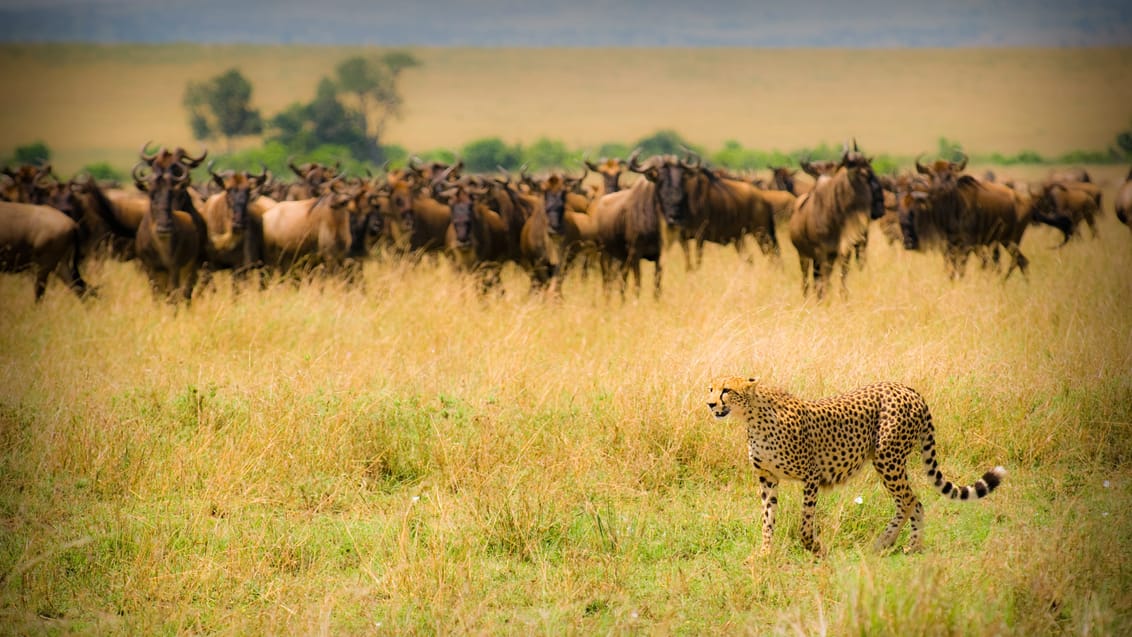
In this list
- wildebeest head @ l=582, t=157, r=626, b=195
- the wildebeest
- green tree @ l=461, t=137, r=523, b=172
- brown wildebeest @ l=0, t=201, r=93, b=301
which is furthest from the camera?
green tree @ l=461, t=137, r=523, b=172

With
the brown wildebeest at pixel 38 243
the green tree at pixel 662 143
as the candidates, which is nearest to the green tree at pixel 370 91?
the green tree at pixel 662 143

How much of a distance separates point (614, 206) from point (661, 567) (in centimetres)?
964

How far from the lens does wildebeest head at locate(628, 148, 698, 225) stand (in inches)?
569

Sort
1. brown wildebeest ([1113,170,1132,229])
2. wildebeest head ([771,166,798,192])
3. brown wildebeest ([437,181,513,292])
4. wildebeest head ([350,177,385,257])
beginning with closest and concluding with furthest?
brown wildebeest ([437,181,513,292]) → wildebeest head ([350,177,385,257]) → brown wildebeest ([1113,170,1132,229]) → wildebeest head ([771,166,798,192])

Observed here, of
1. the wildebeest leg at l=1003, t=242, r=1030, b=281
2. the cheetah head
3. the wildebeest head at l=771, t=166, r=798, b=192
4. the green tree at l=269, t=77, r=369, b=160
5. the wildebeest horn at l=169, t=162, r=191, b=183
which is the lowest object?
the green tree at l=269, t=77, r=369, b=160

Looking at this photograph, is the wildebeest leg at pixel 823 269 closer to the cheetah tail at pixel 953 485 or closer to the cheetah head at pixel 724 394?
the cheetah tail at pixel 953 485

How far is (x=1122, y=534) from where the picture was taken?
5.54 metres

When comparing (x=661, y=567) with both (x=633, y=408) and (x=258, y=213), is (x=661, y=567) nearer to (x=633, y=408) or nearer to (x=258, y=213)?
(x=633, y=408)

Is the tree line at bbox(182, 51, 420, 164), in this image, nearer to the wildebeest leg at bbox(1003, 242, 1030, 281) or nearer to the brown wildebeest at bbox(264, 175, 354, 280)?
the brown wildebeest at bbox(264, 175, 354, 280)

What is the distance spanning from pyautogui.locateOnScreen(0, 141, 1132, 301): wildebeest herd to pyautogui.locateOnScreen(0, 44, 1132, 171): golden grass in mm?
78060

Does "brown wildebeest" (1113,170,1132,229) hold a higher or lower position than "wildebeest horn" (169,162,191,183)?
lower

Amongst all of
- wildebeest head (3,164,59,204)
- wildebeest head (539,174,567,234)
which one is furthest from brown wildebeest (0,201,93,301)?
wildebeest head (539,174,567,234)

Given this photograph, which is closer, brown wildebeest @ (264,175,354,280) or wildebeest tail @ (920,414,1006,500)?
wildebeest tail @ (920,414,1006,500)

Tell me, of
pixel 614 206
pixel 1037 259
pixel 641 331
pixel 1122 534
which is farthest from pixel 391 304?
pixel 1037 259
